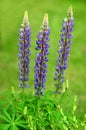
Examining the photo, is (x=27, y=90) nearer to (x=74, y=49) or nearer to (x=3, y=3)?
(x=74, y=49)

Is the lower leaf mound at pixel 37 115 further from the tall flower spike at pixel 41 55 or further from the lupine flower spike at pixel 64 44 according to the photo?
the lupine flower spike at pixel 64 44

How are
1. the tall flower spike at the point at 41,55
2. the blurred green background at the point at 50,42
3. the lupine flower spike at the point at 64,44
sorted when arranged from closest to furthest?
the tall flower spike at the point at 41,55 → the lupine flower spike at the point at 64,44 → the blurred green background at the point at 50,42

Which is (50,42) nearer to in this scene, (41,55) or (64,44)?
(64,44)


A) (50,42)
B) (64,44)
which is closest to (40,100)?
(64,44)

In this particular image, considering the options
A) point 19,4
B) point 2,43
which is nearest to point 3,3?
point 19,4

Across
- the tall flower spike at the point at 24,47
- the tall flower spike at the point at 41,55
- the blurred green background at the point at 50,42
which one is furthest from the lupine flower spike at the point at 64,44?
Result: the blurred green background at the point at 50,42

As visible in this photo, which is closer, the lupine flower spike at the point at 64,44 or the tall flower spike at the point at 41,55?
the tall flower spike at the point at 41,55
